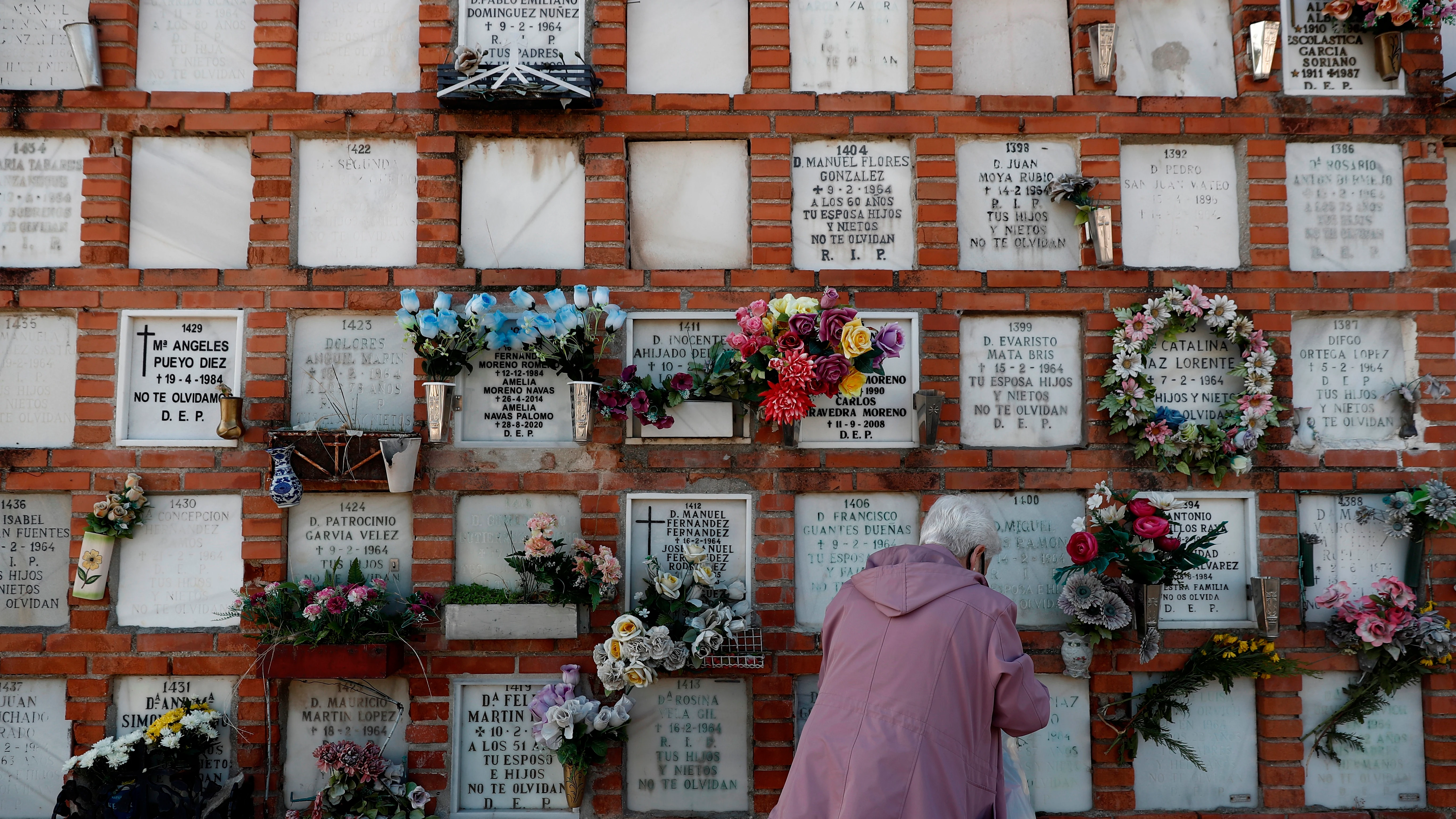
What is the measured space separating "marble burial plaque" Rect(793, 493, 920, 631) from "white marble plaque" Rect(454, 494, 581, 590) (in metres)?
1.15

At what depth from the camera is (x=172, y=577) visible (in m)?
4.20

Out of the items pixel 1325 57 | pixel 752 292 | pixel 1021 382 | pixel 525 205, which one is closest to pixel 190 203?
pixel 525 205

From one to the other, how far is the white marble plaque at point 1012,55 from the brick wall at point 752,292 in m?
0.09

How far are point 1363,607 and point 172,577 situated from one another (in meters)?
5.95

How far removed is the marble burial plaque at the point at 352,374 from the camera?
14.0 ft

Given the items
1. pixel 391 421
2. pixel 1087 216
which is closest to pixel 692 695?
pixel 391 421

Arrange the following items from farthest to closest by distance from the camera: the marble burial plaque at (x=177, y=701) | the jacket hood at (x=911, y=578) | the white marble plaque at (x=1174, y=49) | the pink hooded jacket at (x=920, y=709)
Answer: the white marble plaque at (x=1174, y=49), the marble burial plaque at (x=177, y=701), the jacket hood at (x=911, y=578), the pink hooded jacket at (x=920, y=709)

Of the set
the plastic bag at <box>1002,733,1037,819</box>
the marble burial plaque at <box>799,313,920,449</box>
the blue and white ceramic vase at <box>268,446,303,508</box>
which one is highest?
the marble burial plaque at <box>799,313,920,449</box>

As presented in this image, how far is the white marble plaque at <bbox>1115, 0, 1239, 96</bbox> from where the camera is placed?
14.6 ft

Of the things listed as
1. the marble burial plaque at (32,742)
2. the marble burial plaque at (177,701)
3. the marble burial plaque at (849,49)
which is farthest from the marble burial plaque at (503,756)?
the marble burial plaque at (849,49)

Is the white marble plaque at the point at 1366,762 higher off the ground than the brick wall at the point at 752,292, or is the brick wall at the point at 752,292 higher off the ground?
the brick wall at the point at 752,292

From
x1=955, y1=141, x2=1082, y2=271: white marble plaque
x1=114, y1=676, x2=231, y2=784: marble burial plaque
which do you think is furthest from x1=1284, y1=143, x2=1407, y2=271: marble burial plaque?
x1=114, y1=676, x2=231, y2=784: marble burial plaque

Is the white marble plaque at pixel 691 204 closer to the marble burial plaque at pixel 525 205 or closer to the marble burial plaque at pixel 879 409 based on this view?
the marble burial plaque at pixel 525 205

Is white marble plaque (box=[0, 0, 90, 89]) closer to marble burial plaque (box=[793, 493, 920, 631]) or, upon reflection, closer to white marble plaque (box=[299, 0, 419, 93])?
white marble plaque (box=[299, 0, 419, 93])
